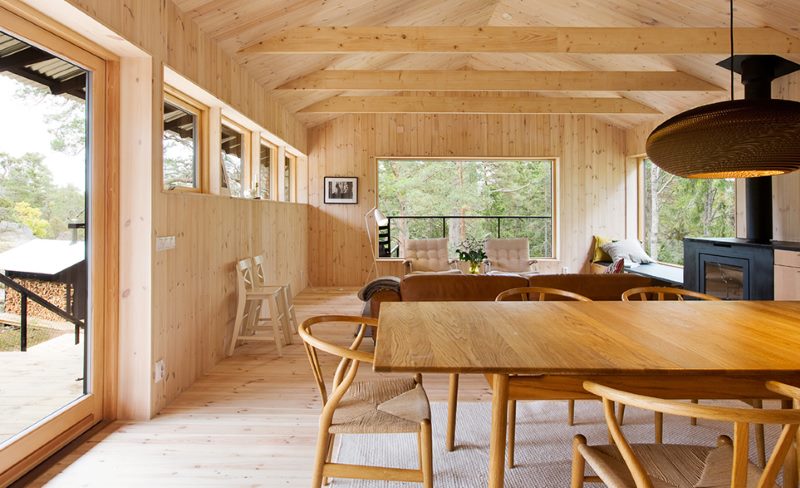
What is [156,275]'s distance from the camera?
286cm

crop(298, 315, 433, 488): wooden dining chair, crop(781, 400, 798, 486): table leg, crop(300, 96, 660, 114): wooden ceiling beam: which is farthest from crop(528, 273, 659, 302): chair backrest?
crop(300, 96, 660, 114): wooden ceiling beam

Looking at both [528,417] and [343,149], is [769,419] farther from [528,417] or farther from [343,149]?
[343,149]

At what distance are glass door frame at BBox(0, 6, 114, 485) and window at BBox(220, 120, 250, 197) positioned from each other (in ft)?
5.52

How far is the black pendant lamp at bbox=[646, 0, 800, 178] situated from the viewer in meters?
1.48

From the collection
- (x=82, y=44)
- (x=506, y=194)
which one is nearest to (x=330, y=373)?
(x=82, y=44)

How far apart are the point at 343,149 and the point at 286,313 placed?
4.26 metres

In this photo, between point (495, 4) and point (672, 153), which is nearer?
point (672, 153)

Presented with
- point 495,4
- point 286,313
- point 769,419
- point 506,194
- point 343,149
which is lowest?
point 286,313

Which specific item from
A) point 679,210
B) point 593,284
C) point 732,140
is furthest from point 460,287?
point 679,210

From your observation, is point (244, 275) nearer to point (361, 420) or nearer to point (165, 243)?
point (165, 243)

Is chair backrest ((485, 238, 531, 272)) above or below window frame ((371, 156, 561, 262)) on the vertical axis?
below

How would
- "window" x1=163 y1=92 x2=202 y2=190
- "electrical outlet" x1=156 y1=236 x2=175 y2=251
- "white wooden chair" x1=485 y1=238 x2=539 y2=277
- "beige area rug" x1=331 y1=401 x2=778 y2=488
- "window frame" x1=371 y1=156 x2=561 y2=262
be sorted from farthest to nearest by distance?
"window frame" x1=371 y1=156 x2=561 y2=262, "white wooden chair" x1=485 y1=238 x2=539 y2=277, "window" x1=163 y1=92 x2=202 y2=190, "electrical outlet" x1=156 y1=236 x2=175 y2=251, "beige area rug" x1=331 y1=401 x2=778 y2=488

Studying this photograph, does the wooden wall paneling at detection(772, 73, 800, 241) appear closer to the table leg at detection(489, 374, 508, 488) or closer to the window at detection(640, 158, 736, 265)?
the window at detection(640, 158, 736, 265)

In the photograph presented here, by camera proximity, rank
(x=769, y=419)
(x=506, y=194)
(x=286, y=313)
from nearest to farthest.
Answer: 1. (x=769, y=419)
2. (x=286, y=313)
3. (x=506, y=194)
